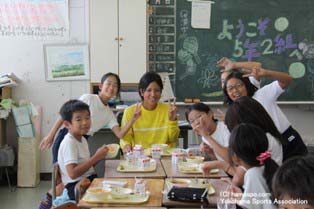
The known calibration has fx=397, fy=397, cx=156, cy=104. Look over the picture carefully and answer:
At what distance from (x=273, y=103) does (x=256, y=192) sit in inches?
53.5

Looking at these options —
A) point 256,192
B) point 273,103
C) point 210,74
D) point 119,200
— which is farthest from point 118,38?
point 256,192

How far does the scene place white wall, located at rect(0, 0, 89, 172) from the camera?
5016 millimetres

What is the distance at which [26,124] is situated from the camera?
193 inches

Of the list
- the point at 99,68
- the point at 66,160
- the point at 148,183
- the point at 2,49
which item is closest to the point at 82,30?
the point at 99,68

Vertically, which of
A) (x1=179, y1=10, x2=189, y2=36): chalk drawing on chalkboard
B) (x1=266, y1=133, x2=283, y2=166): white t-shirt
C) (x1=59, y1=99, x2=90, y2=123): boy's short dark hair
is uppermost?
(x1=179, y1=10, x2=189, y2=36): chalk drawing on chalkboard

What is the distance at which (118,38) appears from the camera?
189 inches

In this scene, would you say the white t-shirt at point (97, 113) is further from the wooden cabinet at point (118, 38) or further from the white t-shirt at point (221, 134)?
the wooden cabinet at point (118, 38)

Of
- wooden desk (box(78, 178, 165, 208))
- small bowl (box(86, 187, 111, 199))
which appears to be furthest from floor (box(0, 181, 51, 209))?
small bowl (box(86, 187, 111, 199))

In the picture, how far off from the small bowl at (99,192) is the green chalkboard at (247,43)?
297 cm

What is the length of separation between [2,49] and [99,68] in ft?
4.23

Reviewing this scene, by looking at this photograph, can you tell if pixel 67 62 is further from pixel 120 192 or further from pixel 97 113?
pixel 120 192

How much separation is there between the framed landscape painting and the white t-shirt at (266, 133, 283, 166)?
11.1 ft

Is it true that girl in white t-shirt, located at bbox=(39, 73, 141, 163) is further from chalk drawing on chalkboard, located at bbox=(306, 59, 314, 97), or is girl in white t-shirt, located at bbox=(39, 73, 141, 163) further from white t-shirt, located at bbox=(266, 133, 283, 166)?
chalk drawing on chalkboard, located at bbox=(306, 59, 314, 97)

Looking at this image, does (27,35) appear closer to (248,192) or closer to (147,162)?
(147,162)
